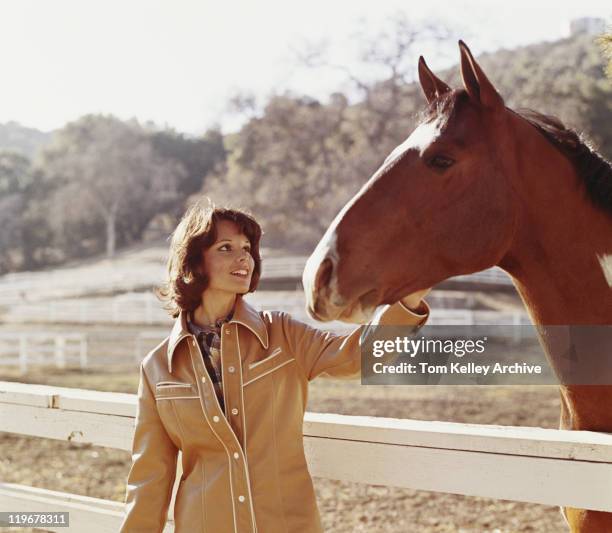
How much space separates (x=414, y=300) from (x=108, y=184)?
37.9 m

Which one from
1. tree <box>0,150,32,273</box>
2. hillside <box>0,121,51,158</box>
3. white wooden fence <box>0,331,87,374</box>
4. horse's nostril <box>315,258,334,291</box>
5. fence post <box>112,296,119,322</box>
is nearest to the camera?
horse's nostril <box>315,258,334,291</box>

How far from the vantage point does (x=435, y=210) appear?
1.73m

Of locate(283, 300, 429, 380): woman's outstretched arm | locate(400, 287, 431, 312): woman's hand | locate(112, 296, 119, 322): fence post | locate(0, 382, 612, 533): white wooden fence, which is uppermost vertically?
locate(400, 287, 431, 312): woman's hand

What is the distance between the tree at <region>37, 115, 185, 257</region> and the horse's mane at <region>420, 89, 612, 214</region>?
36.6 metres

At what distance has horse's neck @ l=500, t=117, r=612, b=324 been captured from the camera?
5.91ft

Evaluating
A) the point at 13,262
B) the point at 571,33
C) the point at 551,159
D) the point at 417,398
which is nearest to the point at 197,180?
the point at 13,262

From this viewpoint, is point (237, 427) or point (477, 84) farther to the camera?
point (237, 427)

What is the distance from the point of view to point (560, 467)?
1.69 meters

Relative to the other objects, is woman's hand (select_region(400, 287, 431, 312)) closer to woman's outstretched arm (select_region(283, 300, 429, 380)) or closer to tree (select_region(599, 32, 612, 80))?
woman's outstretched arm (select_region(283, 300, 429, 380))

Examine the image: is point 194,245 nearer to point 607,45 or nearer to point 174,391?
point 174,391

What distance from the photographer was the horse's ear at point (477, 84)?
68.9 inches

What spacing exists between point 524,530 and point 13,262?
35452mm

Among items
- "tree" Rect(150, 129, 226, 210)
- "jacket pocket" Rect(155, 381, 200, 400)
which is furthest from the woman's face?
"tree" Rect(150, 129, 226, 210)

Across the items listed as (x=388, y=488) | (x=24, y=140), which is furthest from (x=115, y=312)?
(x=24, y=140)
